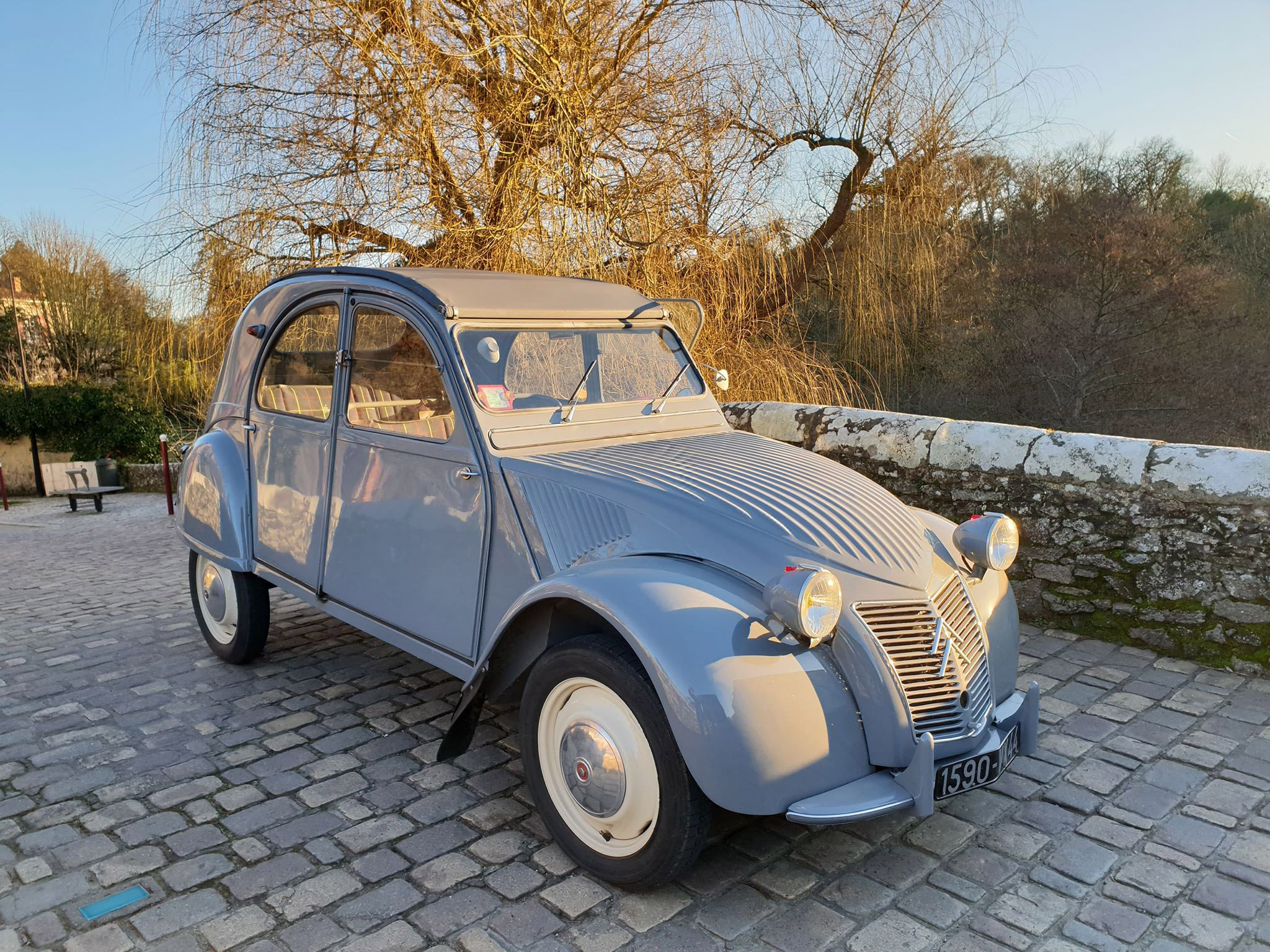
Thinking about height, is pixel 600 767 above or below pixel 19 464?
above

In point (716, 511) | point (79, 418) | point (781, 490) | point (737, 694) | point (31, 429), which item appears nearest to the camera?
point (737, 694)

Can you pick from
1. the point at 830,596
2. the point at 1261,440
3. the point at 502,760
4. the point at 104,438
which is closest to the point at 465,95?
the point at 502,760

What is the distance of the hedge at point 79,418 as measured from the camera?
68.0 ft

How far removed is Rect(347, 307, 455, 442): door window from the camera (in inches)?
128

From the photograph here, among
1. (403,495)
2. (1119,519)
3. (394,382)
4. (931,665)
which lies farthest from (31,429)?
(931,665)

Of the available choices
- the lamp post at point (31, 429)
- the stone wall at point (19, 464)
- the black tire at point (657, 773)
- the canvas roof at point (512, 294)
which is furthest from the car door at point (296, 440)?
the stone wall at point (19, 464)

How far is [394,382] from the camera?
11.3 feet

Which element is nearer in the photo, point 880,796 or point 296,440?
point 880,796

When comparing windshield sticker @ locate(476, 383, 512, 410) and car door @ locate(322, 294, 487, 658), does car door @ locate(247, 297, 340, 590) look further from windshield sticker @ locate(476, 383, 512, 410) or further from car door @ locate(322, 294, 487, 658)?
windshield sticker @ locate(476, 383, 512, 410)

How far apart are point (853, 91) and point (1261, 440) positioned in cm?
1253

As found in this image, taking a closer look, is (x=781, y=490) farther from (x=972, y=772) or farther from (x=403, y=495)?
(x=403, y=495)

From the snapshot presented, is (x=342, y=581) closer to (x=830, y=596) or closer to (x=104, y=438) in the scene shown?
(x=830, y=596)

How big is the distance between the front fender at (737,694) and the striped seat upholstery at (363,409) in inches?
45.4

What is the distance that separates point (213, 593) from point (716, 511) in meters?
3.17
